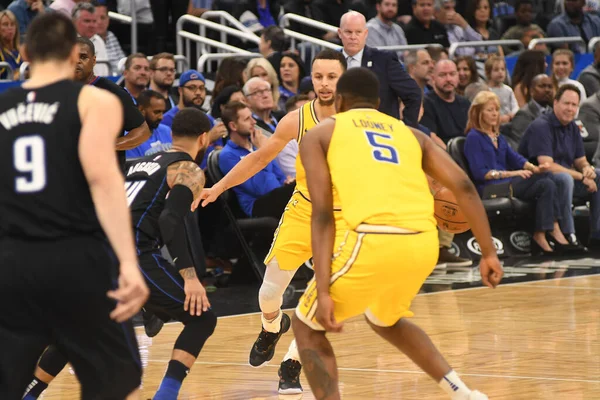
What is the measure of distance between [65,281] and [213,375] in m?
3.02

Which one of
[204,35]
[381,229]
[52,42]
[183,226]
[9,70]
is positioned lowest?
[204,35]

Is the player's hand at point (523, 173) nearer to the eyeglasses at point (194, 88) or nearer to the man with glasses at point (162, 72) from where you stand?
the eyeglasses at point (194, 88)

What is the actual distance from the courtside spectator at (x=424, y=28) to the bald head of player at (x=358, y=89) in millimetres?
9774

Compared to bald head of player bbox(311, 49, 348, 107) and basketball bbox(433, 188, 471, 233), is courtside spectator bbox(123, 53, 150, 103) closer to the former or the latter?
bald head of player bbox(311, 49, 348, 107)

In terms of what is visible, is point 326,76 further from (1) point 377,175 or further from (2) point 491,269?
(2) point 491,269

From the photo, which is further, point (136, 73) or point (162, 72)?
point (162, 72)

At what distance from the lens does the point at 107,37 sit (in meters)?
12.8

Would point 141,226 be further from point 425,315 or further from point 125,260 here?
point 425,315

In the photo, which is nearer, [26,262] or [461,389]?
[26,262]

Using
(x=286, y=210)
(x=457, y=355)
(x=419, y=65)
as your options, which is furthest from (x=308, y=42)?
(x=286, y=210)

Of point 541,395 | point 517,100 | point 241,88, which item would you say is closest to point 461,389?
point 541,395

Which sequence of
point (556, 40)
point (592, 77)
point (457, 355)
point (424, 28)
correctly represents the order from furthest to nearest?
1. point (556, 40)
2. point (424, 28)
3. point (592, 77)
4. point (457, 355)

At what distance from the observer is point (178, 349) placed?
19.0ft

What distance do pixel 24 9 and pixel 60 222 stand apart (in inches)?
364
